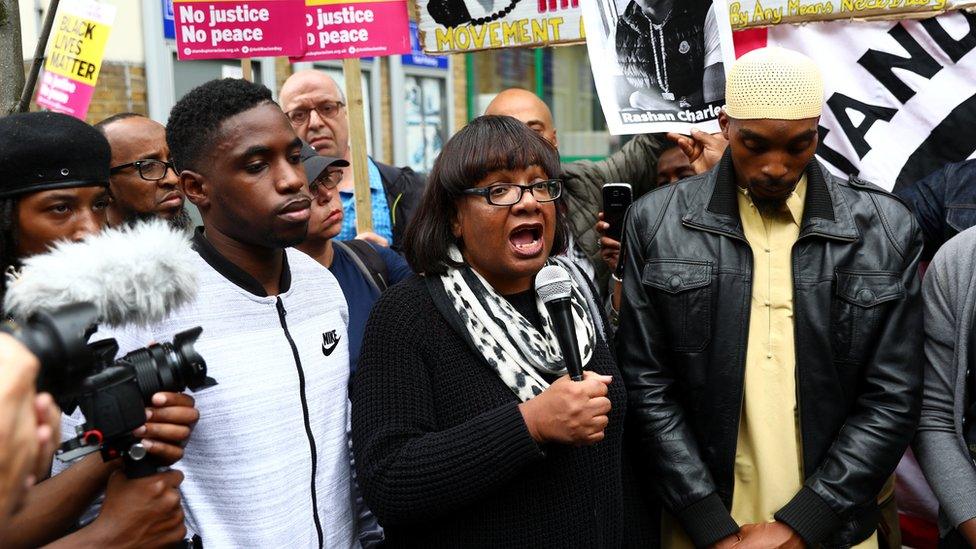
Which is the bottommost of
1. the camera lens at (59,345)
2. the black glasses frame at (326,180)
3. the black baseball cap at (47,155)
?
the camera lens at (59,345)

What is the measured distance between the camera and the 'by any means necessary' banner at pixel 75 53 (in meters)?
4.25

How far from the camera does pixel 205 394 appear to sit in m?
1.92

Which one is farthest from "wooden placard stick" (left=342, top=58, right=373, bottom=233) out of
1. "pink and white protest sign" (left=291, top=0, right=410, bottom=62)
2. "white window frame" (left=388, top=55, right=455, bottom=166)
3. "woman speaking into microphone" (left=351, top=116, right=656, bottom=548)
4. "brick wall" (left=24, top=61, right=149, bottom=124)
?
"white window frame" (left=388, top=55, right=455, bottom=166)

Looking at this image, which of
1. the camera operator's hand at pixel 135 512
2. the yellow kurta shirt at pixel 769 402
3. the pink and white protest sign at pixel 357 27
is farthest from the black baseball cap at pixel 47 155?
the pink and white protest sign at pixel 357 27

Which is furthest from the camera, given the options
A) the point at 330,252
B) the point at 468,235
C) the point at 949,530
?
the point at 330,252

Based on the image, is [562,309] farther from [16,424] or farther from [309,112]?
[309,112]

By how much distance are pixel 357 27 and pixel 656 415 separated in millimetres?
2634

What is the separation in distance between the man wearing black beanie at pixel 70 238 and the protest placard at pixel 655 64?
2083 millimetres

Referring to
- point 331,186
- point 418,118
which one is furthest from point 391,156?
point 331,186

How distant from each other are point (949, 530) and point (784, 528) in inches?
20.2

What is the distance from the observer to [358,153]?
4102 mm

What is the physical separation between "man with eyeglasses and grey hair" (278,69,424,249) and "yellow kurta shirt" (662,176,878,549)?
2.27 metres

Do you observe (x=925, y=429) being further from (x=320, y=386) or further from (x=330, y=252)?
(x=330, y=252)

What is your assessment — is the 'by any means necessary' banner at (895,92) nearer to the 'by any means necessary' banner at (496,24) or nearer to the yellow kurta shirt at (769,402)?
the 'by any means necessary' banner at (496,24)
